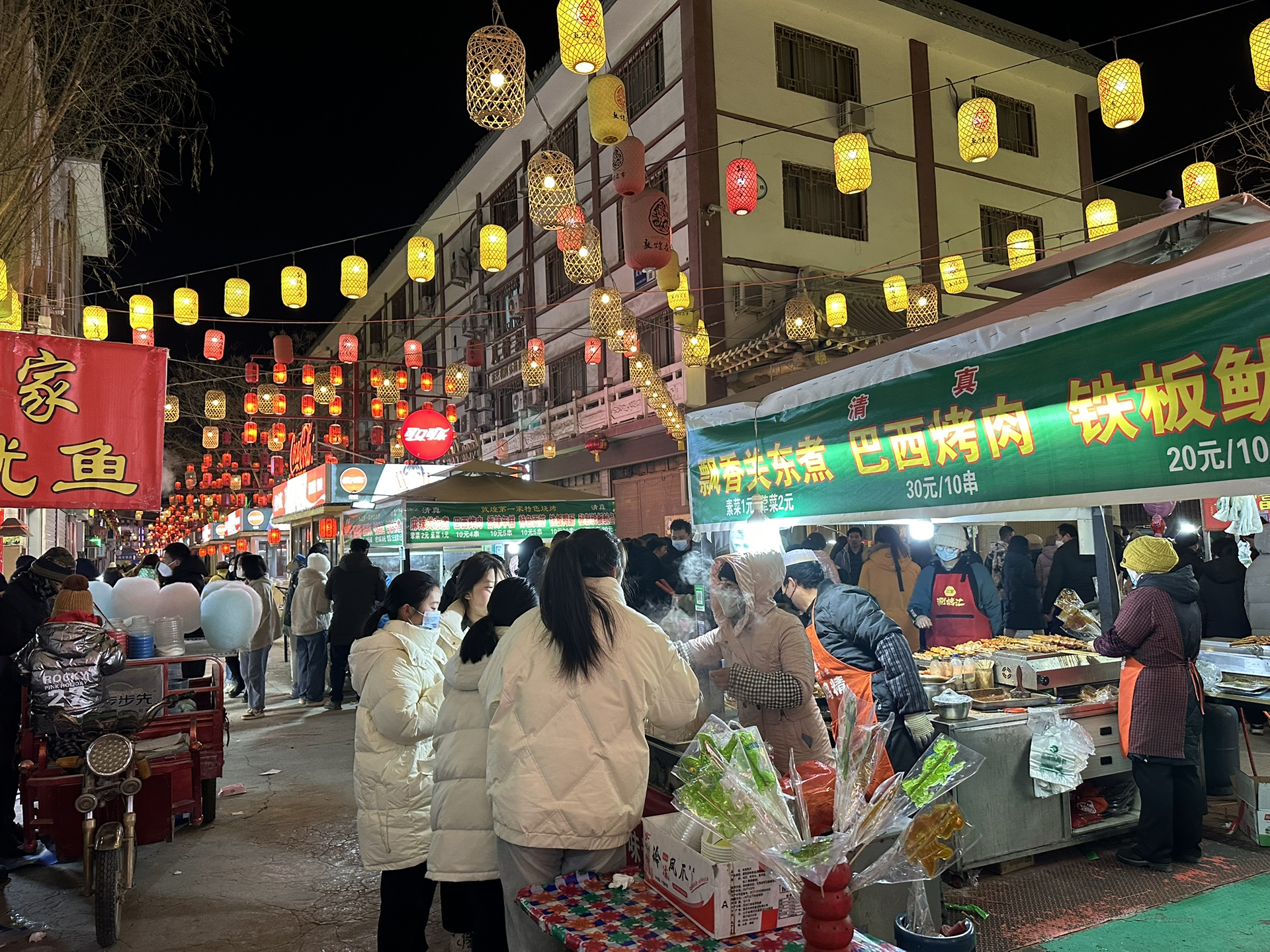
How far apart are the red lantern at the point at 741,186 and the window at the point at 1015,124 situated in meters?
11.5

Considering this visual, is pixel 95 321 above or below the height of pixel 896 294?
below

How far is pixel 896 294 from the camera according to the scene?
13539 millimetres

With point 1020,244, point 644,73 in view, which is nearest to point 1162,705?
point 1020,244

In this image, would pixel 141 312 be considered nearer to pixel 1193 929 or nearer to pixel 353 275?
pixel 353 275

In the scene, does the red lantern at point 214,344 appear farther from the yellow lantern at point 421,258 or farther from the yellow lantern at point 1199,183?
the yellow lantern at point 1199,183

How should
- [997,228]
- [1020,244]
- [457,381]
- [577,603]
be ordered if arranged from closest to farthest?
[577,603] < [1020,244] < [457,381] < [997,228]

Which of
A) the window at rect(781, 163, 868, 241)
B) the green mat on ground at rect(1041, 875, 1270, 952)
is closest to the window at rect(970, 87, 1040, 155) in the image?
the window at rect(781, 163, 868, 241)

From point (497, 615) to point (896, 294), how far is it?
38.7ft

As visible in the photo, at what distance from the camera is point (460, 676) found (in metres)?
3.29

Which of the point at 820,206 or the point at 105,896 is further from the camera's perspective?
the point at 820,206

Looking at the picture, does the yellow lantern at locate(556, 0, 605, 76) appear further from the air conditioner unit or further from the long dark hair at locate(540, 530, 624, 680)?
the air conditioner unit

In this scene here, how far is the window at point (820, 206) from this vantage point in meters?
17.2

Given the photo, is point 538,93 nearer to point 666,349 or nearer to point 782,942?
point 666,349

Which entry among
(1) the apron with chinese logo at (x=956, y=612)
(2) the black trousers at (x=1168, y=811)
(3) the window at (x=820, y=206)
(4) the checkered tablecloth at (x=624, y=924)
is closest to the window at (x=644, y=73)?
(3) the window at (x=820, y=206)
